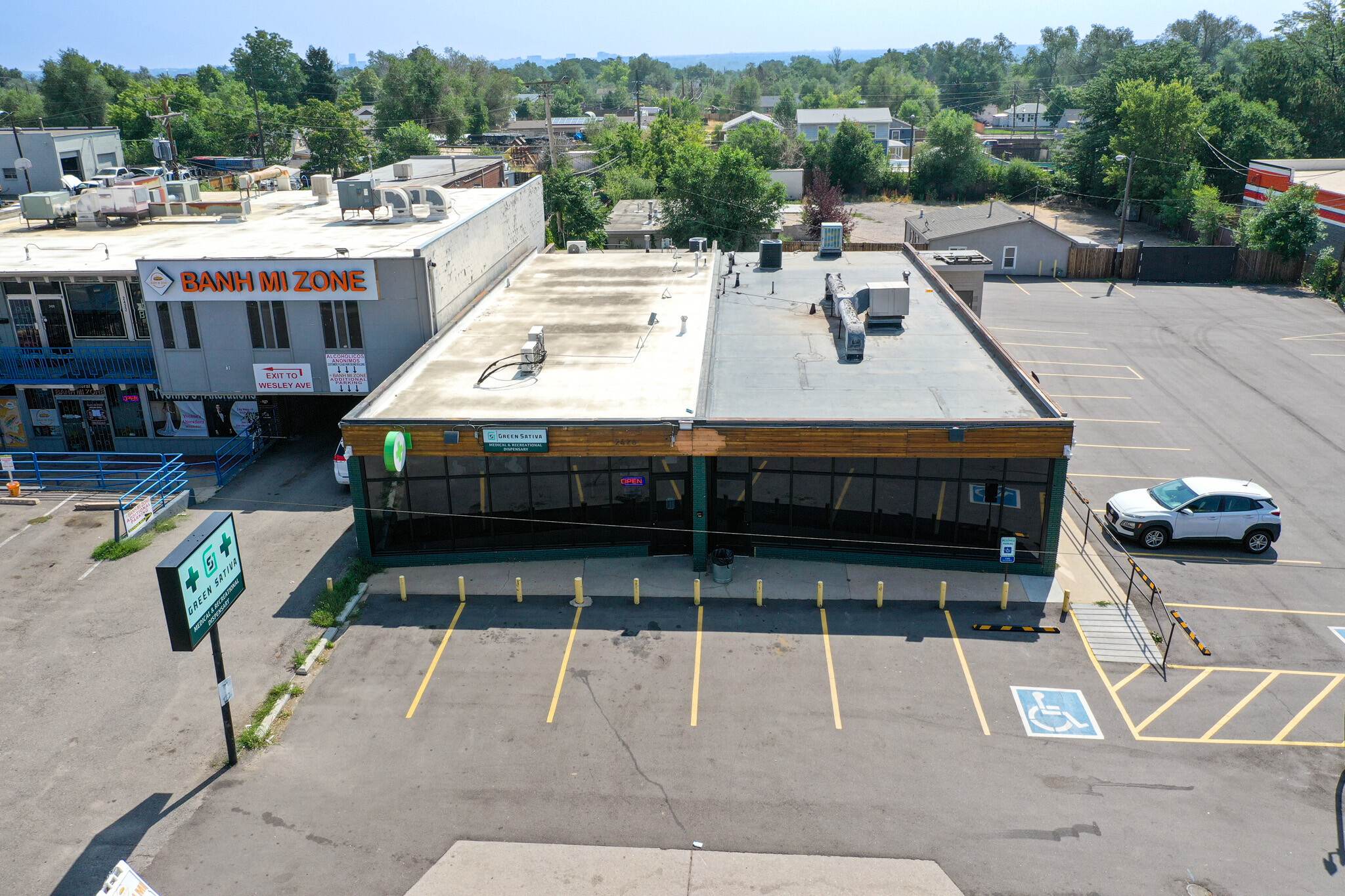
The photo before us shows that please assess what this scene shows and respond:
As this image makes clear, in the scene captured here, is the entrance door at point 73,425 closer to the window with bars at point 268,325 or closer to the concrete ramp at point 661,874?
the window with bars at point 268,325

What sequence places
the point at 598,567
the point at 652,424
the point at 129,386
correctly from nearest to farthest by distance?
the point at 652,424 < the point at 598,567 < the point at 129,386

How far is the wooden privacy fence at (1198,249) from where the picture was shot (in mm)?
58719

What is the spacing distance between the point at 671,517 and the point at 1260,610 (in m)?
15.3

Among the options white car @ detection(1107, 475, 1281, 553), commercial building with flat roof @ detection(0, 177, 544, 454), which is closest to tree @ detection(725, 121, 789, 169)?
commercial building with flat roof @ detection(0, 177, 544, 454)

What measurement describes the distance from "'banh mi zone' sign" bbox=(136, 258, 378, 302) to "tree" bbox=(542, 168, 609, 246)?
38.1m

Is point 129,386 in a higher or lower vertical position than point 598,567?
higher

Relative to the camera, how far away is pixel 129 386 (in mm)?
33531

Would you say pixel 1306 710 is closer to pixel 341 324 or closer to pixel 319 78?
pixel 341 324

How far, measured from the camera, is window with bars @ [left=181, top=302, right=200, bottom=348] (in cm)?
3044

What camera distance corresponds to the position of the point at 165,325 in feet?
101

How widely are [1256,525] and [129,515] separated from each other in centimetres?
3233

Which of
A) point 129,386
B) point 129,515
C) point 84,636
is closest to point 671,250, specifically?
point 129,386

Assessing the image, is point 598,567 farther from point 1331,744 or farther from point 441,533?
point 1331,744

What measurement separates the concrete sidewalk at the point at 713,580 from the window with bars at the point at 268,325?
10610 millimetres
